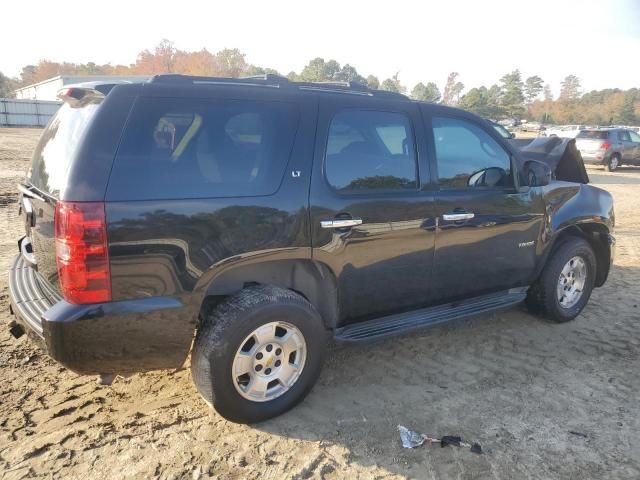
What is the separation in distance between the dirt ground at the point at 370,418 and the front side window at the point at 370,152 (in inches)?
46.1

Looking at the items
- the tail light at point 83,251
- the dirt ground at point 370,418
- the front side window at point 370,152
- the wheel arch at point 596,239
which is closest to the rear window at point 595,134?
the wheel arch at point 596,239

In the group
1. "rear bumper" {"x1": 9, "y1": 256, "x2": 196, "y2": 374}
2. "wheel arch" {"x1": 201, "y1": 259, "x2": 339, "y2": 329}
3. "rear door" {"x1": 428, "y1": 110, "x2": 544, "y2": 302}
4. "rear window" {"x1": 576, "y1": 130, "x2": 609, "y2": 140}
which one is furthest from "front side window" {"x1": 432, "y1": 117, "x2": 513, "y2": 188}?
"rear window" {"x1": 576, "y1": 130, "x2": 609, "y2": 140}

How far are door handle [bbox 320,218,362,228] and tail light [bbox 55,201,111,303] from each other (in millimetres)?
1257

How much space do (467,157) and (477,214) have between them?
459 millimetres

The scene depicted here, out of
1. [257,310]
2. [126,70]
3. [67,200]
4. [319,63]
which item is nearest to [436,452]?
[257,310]

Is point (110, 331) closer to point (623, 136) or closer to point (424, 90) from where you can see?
point (623, 136)

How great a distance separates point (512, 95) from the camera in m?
97.2

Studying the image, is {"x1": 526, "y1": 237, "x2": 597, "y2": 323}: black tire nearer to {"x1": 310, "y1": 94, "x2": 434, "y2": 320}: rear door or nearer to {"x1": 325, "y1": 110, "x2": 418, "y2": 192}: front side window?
{"x1": 310, "y1": 94, "x2": 434, "y2": 320}: rear door

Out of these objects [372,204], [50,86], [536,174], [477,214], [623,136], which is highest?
[50,86]

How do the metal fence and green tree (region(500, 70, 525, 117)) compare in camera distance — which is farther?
green tree (region(500, 70, 525, 117))

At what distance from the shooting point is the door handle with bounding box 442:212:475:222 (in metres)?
3.60

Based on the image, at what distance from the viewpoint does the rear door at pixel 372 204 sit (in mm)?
3102

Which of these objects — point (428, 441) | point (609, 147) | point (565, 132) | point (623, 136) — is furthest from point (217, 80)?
point (565, 132)

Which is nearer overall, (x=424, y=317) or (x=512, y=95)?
(x=424, y=317)
